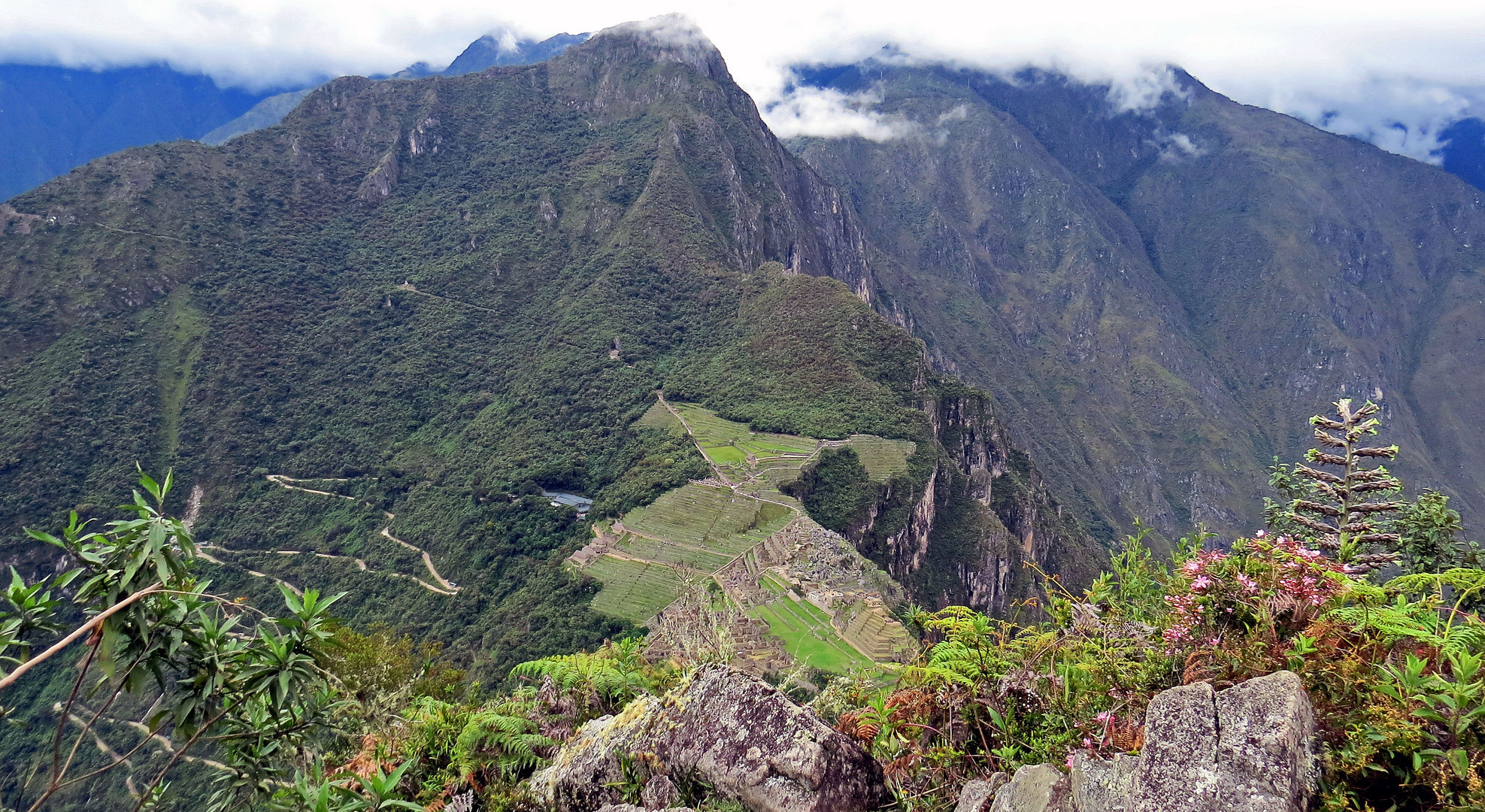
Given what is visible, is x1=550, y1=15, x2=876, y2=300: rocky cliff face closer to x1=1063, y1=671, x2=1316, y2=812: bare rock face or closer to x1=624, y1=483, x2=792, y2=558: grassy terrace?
x1=624, y1=483, x2=792, y2=558: grassy terrace

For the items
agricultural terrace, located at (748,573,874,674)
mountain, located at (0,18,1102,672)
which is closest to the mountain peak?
mountain, located at (0,18,1102,672)

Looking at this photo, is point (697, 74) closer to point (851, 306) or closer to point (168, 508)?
point (851, 306)

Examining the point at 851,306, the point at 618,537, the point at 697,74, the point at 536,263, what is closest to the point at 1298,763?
the point at 618,537

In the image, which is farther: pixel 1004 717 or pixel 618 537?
pixel 618 537

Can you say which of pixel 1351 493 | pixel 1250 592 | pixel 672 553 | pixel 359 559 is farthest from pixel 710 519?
pixel 1250 592

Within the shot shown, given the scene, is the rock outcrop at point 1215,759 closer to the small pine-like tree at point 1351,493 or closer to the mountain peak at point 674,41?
the small pine-like tree at point 1351,493

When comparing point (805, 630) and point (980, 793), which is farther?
point (805, 630)

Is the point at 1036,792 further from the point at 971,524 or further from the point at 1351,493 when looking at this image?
the point at 971,524

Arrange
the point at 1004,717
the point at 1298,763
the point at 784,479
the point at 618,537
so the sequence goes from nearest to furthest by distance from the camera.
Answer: the point at 1298,763 < the point at 1004,717 < the point at 618,537 < the point at 784,479
